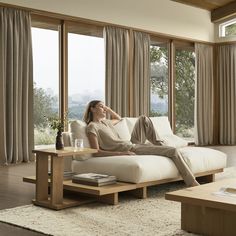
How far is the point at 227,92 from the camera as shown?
33.2 feet

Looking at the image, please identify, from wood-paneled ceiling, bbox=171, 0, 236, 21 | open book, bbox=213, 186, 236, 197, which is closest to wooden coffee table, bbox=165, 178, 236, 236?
open book, bbox=213, 186, 236, 197

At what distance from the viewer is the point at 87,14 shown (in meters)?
7.48

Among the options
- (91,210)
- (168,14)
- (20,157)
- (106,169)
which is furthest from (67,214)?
(168,14)

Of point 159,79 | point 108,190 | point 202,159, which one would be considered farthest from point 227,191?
point 159,79

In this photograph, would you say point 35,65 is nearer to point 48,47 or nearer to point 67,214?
point 48,47

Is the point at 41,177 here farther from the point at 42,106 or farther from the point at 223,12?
the point at 223,12

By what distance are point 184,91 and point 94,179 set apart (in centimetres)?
604

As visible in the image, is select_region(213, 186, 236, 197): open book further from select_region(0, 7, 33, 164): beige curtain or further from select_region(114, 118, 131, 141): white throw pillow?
select_region(0, 7, 33, 164): beige curtain

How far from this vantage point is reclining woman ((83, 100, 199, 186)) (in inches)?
182

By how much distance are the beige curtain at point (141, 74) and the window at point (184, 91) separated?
115 centimetres

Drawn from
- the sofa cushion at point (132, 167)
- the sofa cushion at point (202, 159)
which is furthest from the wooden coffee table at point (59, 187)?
the sofa cushion at point (202, 159)

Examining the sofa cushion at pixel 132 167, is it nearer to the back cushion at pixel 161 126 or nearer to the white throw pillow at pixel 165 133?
the white throw pillow at pixel 165 133

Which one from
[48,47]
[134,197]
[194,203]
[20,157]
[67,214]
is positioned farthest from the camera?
[48,47]

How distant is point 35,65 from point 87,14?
4.16 ft
